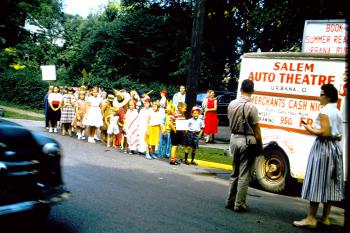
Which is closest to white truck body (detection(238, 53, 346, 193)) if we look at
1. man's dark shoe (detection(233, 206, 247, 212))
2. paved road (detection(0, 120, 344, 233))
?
paved road (detection(0, 120, 344, 233))

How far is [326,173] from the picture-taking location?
6.18m

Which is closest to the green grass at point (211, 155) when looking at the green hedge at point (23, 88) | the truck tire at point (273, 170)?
the truck tire at point (273, 170)

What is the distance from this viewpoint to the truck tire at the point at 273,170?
8820 mm

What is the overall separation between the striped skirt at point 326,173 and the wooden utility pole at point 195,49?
8.65 m

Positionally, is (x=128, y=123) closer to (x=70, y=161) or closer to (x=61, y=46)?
(x=70, y=161)

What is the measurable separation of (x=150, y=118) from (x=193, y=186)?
4383 millimetres

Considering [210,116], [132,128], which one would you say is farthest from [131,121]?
[210,116]

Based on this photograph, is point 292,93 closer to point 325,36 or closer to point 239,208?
point 239,208

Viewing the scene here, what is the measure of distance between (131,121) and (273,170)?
17.4ft

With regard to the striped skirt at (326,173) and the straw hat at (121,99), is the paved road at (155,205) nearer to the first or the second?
the striped skirt at (326,173)

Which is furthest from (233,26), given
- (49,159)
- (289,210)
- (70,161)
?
(49,159)

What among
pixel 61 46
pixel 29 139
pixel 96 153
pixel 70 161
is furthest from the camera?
pixel 61 46

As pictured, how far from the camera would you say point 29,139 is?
189 inches

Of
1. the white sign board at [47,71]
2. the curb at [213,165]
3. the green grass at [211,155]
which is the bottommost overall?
the curb at [213,165]
